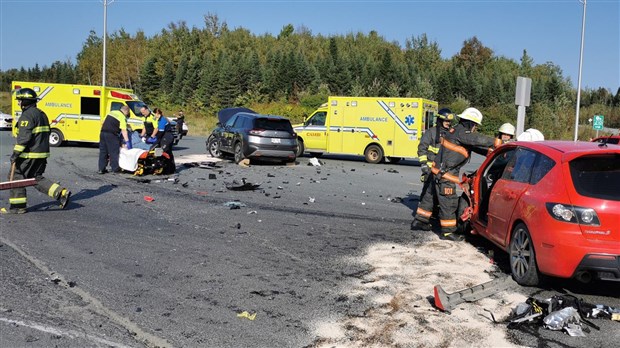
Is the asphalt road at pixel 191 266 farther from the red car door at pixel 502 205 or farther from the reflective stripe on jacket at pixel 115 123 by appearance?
the reflective stripe on jacket at pixel 115 123

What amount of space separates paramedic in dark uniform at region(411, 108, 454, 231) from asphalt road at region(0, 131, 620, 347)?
1.79ft

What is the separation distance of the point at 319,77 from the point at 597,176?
2262 inches

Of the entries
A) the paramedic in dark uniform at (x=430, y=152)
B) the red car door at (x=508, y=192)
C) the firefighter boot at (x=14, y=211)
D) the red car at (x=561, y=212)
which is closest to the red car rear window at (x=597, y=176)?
the red car at (x=561, y=212)

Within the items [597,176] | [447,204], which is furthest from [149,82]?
[597,176]

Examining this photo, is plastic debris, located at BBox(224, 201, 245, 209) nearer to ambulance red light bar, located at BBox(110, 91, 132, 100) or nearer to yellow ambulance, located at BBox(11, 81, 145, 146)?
yellow ambulance, located at BBox(11, 81, 145, 146)

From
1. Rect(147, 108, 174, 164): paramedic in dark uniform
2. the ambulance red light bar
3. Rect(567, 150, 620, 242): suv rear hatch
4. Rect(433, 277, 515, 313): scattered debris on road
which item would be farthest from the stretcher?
Rect(567, 150, 620, 242): suv rear hatch

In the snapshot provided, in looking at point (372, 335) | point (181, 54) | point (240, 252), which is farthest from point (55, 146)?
point (181, 54)

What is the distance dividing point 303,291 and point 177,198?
6121 millimetres

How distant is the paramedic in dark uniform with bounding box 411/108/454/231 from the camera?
8758 millimetres

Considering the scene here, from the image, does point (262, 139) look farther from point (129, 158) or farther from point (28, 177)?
point (28, 177)

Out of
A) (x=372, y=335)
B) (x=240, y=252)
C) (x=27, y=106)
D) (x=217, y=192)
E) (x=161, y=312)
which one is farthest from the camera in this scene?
(x=217, y=192)

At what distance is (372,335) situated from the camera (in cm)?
455

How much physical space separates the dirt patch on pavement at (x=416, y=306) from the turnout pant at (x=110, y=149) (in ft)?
30.2

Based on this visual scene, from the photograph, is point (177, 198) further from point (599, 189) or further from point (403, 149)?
point (403, 149)
